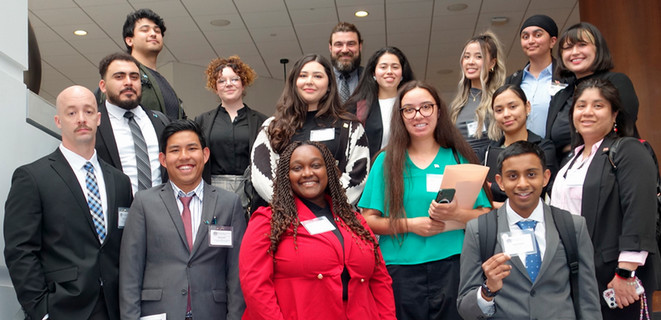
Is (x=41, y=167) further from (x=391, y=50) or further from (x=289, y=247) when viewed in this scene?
(x=391, y=50)

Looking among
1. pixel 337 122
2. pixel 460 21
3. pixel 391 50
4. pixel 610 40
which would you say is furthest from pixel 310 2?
pixel 337 122

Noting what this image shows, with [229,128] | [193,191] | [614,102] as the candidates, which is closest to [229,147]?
[229,128]

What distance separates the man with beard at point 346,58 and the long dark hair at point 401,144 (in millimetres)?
1188

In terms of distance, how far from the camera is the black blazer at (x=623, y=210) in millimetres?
2746

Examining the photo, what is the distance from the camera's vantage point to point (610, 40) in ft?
21.2

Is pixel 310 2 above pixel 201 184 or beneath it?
above

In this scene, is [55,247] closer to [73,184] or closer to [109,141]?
[73,184]

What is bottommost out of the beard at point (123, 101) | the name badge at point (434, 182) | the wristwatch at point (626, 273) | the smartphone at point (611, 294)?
the smartphone at point (611, 294)

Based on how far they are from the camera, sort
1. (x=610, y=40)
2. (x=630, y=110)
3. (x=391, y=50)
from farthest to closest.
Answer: (x=610, y=40) → (x=391, y=50) → (x=630, y=110)

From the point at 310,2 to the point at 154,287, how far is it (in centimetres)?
647

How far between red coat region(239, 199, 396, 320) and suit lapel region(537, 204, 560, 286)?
0.72m

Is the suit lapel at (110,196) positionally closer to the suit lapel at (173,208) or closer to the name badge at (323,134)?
the suit lapel at (173,208)

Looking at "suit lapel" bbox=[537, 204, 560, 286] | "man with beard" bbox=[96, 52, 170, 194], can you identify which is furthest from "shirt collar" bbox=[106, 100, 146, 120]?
"suit lapel" bbox=[537, 204, 560, 286]

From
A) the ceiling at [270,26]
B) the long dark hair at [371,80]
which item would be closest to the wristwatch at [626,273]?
the long dark hair at [371,80]
